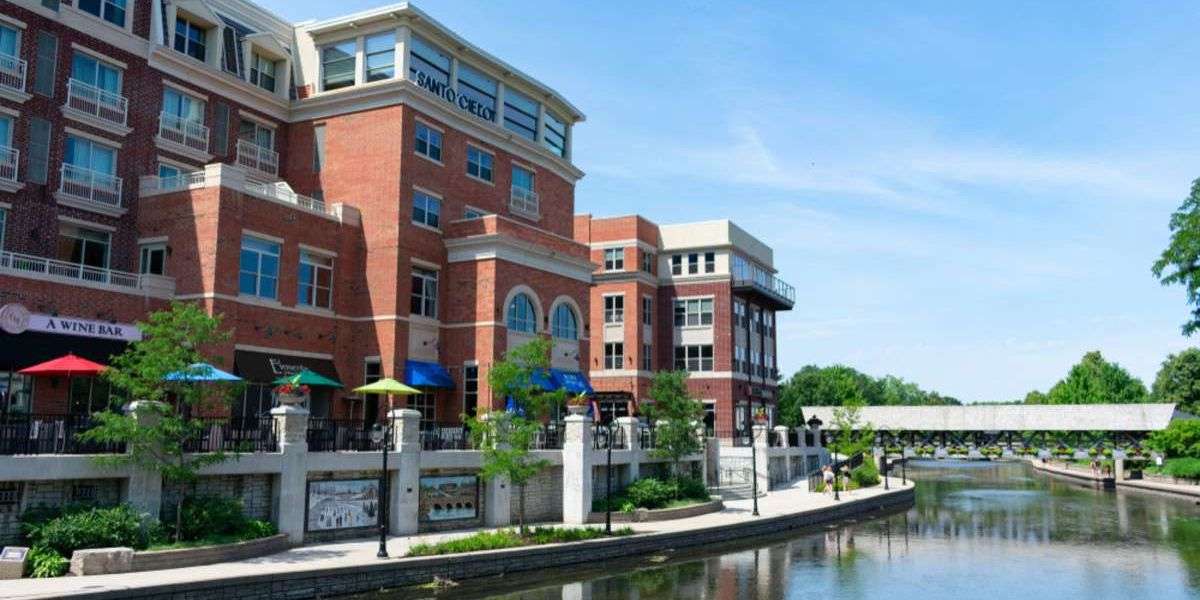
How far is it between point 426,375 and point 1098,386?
10326 cm

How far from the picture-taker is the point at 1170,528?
35812 millimetres

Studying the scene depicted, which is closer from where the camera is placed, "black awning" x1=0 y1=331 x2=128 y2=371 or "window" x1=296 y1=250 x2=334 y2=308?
"black awning" x1=0 y1=331 x2=128 y2=371

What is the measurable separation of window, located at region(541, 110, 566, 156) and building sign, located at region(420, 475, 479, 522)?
70.0 ft

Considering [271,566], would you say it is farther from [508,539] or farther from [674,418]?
[674,418]

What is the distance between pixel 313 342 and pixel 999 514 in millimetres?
30501

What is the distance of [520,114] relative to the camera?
44.2 meters

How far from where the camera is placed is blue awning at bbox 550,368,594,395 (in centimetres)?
3903

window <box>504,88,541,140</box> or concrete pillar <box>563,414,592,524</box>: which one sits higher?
window <box>504,88,541,140</box>

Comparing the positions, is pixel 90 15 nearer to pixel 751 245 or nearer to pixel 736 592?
pixel 736 592

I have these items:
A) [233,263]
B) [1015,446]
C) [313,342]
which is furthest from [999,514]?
[1015,446]

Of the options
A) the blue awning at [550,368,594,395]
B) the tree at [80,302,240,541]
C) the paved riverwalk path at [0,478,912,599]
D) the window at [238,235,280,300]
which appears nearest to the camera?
the paved riverwalk path at [0,478,912,599]

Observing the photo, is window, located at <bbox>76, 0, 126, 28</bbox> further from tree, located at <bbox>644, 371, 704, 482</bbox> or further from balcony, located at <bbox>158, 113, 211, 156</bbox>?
tree, located at <bbox>644, 371, 704, 482</bbox>

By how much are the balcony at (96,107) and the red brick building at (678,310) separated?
104 feet

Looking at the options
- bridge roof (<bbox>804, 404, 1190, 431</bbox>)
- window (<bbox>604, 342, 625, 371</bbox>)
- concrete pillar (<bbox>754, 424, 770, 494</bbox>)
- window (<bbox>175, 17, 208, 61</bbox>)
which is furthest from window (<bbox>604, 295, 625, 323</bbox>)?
window (<bbox>175, 17, 208, 61</bbox>)
